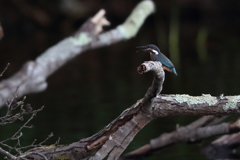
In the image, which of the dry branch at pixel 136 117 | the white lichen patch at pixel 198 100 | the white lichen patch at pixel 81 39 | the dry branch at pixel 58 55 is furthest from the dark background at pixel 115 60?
the white lichen patch at pixel 198 100

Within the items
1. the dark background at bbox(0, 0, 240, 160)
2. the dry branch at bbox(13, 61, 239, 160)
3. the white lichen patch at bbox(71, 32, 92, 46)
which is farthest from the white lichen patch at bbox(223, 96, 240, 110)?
the white lichen patch at bbox(71, 32, 92, 46)

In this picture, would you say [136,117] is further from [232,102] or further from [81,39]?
[81,39]

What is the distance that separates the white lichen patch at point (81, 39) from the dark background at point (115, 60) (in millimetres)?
964

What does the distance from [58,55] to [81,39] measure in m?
0.29

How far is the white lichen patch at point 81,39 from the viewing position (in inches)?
245

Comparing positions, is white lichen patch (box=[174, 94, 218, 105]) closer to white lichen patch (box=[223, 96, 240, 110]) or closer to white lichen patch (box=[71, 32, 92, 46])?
white lichen patch (box=[223, 96, 240, 110])

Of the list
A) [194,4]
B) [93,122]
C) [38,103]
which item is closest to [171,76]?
[38,103]

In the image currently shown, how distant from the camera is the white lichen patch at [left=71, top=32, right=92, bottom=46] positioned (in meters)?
6.23

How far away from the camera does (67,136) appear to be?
6.26m

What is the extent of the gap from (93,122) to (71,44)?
45.3 inches

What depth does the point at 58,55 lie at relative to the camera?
20.3 ft

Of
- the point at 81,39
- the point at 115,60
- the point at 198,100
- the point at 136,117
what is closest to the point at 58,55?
the point at 81,39

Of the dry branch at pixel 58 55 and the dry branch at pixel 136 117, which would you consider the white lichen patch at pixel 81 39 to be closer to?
the dry branch at pixel 58 55

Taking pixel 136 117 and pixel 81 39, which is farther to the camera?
pixel 81 39
